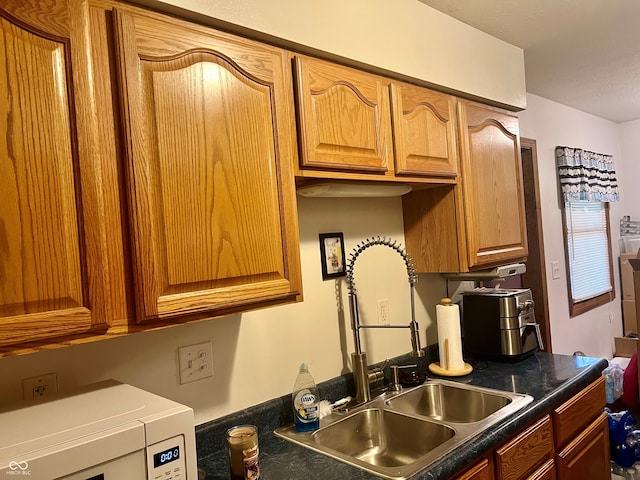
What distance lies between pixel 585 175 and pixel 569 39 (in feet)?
5.48

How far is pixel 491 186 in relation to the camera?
2.16 metres

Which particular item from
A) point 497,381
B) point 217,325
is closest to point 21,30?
Answer: point 217,325

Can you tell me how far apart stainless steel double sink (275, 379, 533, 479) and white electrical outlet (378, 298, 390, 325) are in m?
0.32

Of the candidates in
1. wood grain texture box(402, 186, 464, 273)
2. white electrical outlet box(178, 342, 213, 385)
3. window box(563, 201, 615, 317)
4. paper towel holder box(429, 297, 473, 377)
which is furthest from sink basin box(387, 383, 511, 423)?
window box(563, 201, 615, 317)

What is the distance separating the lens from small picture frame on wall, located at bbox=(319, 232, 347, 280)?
1.89 m

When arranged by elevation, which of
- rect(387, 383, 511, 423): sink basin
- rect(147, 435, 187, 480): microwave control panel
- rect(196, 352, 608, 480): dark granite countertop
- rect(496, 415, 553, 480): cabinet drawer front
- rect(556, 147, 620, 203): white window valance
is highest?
rect(556, 147, 620, 203): white window valance

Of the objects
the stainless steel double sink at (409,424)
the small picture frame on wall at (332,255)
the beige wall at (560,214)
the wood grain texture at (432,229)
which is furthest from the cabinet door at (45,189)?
the beige wall at (560,214)

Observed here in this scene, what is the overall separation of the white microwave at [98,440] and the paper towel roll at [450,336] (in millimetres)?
1338

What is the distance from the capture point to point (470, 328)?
2.30 meters

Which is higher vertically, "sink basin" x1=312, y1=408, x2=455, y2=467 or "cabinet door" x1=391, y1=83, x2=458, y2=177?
"cabinet door" x1=391, y1=83, x2=458, y2=177

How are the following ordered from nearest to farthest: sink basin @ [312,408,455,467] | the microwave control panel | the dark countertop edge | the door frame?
the microwave control panel
the dark countertop edge
sink basin @ [312,408,455,467]
the door frame

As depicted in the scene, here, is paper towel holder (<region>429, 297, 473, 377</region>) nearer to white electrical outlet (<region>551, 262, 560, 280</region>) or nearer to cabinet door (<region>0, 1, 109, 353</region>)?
cabinet door (<region>0, 1, 109, 353</region>)

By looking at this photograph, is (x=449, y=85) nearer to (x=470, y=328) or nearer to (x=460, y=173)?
(x=460, y=173)

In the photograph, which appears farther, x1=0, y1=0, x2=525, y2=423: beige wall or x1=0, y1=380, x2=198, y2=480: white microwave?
x1=0, y1=0, x2=525, y2=423: beige wall
